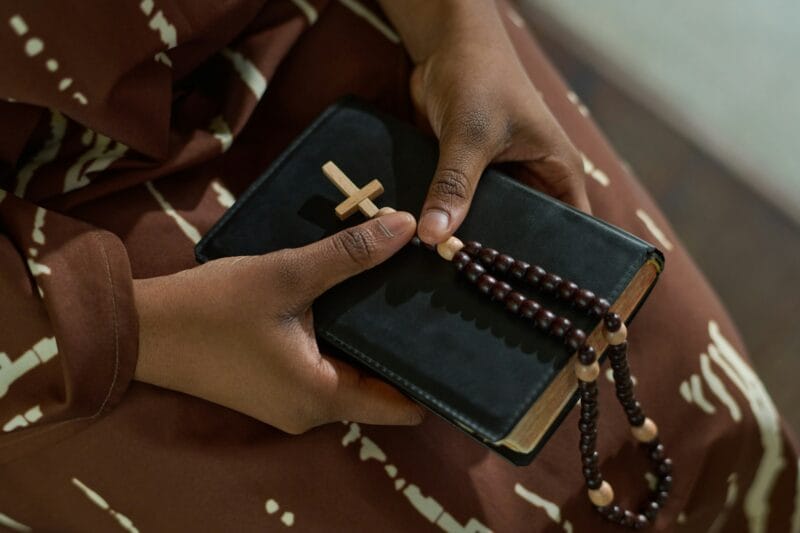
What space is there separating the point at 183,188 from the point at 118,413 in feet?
0.64

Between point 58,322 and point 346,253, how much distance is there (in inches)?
8.2

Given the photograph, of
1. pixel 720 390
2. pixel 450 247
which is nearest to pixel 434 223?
pixel 450 247

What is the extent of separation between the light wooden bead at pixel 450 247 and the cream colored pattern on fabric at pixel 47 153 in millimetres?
320

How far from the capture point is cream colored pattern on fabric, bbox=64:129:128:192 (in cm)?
61

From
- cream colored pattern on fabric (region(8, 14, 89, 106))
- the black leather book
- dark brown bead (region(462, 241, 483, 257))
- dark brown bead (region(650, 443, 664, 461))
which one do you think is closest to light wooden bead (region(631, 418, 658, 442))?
dark brown bead (region(650, 443, 664, 461))

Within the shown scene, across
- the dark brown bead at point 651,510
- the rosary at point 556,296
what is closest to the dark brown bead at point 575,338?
the rosary at point 556,296

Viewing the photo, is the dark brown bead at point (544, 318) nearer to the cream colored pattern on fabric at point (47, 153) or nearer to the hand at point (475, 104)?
the hand at point (475, 104)

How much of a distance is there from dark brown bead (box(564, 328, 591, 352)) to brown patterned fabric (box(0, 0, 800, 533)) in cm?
16

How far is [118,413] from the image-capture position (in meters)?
0.59

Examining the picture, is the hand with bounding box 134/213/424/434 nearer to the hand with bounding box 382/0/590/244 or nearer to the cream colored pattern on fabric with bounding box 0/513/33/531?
the hand with bounding box 382/0/590/244

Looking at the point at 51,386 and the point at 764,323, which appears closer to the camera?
the point at 51,386

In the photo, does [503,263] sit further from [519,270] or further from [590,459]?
[590,459]

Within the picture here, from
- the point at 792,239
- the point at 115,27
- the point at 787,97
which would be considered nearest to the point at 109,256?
the point at 115,27

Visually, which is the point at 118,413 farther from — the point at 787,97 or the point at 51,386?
the point at 787,97
